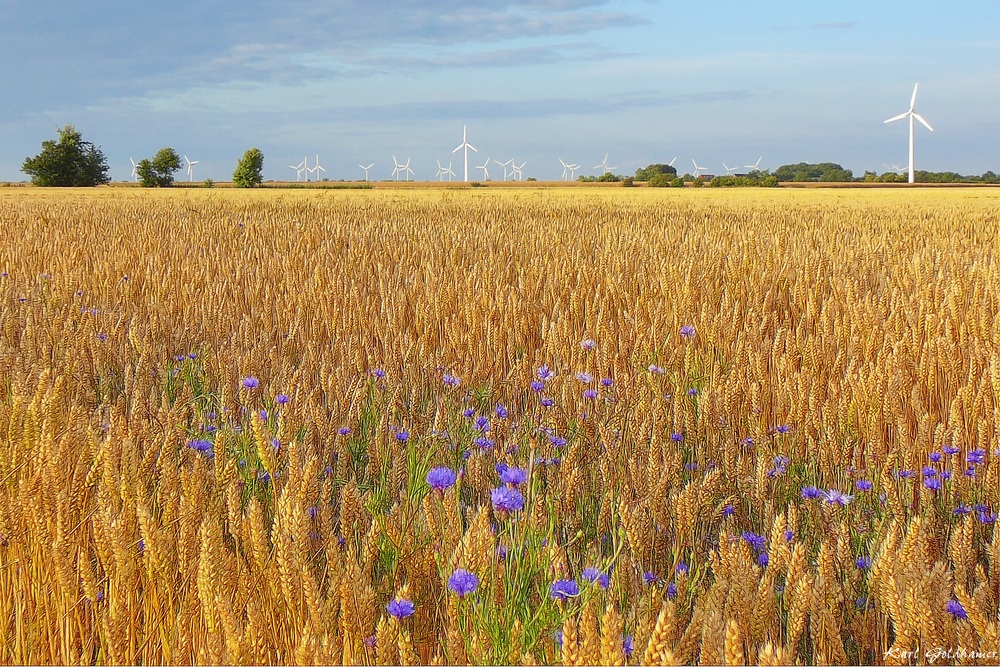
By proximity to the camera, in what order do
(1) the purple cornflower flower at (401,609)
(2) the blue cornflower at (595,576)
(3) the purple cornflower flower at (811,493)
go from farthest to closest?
(3) the purple cornflower flower at (811,493), (2) the blue cornflower at (595,576), (1) the purple cornflower flower at (401,609)

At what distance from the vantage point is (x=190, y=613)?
1.37 m

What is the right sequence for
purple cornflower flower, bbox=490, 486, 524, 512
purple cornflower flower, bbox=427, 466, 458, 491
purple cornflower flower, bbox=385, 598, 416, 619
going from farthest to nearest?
purple cornflower flower, bbox=427, 466, 458, 491
purple cornflower flower, bbox=490, 486, 524, 512
purple cornflower flower, bbox=385, 598, 416, 619

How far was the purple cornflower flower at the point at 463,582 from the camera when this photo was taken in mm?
1105

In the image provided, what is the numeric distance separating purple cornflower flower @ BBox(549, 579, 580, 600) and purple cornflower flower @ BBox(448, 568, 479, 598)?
117 mm

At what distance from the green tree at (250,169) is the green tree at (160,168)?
6909 millimetres

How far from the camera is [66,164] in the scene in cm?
7781

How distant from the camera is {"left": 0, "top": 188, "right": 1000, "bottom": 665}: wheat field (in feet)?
3.93

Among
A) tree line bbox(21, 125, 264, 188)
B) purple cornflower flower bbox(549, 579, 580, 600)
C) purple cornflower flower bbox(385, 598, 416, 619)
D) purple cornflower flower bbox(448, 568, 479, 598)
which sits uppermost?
tree line bbox(21, 125, 264, 188)

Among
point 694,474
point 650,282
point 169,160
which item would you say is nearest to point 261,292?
point 650,282

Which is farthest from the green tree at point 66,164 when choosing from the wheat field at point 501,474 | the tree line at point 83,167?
the wheat field at point 501,474

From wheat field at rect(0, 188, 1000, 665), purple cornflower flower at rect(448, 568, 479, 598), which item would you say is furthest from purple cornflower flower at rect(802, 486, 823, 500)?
purple cornflower flower at rect(448, 568, 479, 598)

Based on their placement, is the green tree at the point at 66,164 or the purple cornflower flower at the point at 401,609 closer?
the purple cornflower flower at the point at 401,609

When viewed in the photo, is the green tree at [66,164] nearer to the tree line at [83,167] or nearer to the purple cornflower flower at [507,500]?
the tree line at [83,167]

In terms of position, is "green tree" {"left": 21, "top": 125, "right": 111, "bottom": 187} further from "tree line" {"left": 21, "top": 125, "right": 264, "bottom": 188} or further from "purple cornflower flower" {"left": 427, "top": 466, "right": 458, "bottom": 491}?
"purple cornflower flower" {"left": 427, "top": 466, "right": 458, "bottom": 491}
